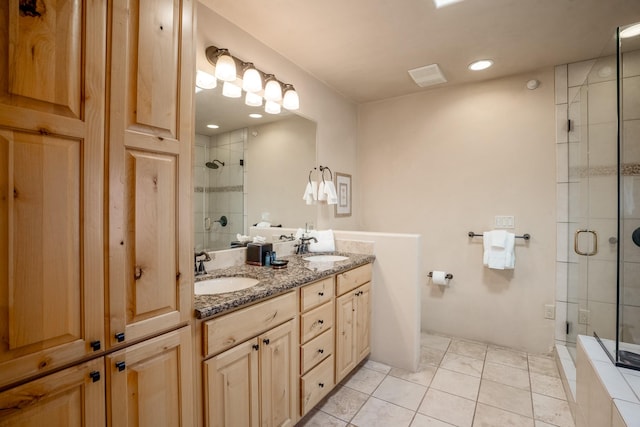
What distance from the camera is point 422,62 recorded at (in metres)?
2.39

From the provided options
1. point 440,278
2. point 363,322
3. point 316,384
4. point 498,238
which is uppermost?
point 498,238

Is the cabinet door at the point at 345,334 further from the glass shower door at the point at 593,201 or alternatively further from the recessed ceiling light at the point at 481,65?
the recessed ceiling light at the point at 481,65

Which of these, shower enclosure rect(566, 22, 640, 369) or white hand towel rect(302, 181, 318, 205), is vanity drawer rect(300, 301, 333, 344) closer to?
white hand towel rect(302, 181, 318, 205)

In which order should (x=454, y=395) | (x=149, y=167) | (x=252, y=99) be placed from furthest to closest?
(x=252, y=99) < (x=454, y=395) < (x=149, y=167)

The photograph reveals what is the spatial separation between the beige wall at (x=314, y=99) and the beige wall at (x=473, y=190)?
0.27 metres

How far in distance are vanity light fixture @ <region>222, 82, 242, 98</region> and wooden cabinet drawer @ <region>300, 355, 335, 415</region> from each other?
1786 millimetres

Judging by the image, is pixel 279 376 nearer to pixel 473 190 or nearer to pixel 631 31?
pixel 473 190

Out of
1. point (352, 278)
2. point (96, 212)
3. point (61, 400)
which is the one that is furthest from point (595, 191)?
point (61, 400)

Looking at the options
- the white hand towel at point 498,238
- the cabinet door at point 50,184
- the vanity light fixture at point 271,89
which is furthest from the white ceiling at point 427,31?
the white hand towel at point 498,238

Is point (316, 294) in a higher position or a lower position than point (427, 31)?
lower

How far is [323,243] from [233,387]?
1.40 meters

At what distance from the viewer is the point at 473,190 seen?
2.76 metres

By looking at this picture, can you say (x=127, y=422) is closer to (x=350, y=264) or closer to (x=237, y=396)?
(x=237, y=396)

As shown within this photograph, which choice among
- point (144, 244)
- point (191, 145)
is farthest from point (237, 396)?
point (191, 145)
